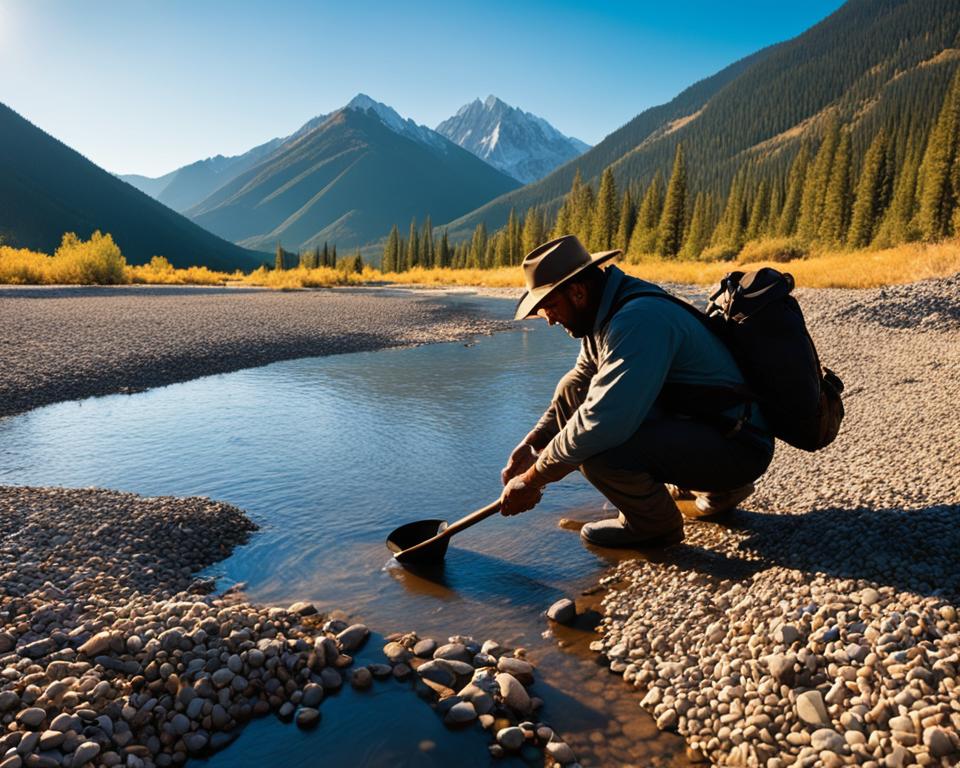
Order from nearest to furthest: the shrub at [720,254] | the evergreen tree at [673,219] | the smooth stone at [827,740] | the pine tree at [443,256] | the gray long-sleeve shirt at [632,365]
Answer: the smooth stone at [827,740] → the gray long-sleeve shirt at [632,365] → the shrub at [720,254] → the evergreen tree at [673,219] → the pine tree at [443,256]

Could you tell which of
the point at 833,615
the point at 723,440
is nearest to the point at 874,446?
the point at 723,440

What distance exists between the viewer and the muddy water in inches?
129

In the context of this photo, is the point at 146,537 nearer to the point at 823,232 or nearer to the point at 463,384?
the point at 463,384

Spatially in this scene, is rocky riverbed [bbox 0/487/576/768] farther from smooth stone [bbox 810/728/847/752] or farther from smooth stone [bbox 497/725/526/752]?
smooth stone [bbox 810/728/847/752]

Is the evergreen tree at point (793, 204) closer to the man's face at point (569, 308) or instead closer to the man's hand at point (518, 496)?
the man's face at point (569, 308)

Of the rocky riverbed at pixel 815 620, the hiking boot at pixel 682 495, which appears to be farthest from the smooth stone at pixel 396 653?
the hiking boot at pixel 682 495

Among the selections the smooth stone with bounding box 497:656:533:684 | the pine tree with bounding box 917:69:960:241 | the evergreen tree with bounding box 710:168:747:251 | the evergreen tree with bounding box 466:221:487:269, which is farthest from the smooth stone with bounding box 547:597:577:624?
the evergreen tree with bounding box 466:221:487:269

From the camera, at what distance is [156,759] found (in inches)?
117

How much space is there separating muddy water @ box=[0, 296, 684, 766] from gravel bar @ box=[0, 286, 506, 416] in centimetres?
106

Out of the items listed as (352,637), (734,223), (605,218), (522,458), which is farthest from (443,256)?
(352,637)

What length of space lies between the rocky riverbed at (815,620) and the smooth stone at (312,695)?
1761mm

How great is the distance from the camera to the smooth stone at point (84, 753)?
270cm

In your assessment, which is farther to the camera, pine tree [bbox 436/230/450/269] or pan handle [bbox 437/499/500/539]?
pine tree [bbox 436/230/450/269]

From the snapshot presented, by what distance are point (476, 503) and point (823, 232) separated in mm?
76637
